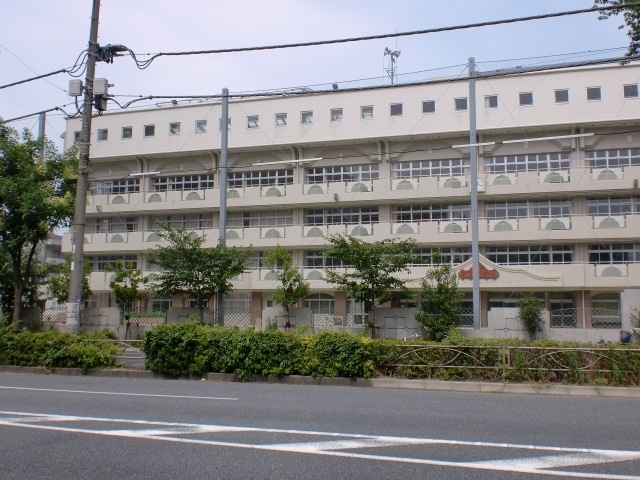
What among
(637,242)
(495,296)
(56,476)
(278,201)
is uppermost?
(278,201)

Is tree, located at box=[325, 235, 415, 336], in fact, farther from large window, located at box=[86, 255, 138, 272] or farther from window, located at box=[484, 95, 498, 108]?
large window, located at box=[86, 255, 138, 272]

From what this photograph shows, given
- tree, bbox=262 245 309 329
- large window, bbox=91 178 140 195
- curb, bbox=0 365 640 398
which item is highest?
large window, bbox=91 178 140 195

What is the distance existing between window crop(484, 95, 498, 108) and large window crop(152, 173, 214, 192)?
17659 mm

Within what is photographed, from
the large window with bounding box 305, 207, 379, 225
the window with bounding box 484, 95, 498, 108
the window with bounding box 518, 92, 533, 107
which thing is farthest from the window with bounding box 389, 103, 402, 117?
the window with bounding box 518, 92, 533, 107

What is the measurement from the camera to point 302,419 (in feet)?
28.8

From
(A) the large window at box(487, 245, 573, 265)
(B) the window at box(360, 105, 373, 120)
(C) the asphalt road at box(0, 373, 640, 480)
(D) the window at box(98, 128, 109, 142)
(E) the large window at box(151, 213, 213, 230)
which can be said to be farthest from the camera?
(D) the window at box(98, 128, 109, 142)

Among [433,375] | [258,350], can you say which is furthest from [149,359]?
[433,375]

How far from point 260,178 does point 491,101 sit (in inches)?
584

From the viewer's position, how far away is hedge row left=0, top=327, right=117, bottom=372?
15422 millimetres

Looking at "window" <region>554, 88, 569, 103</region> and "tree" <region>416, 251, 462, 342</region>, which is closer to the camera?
"tree" <region>416, 251, 462, 342</region>

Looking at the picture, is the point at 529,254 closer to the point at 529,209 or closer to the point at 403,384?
the point at 529,209

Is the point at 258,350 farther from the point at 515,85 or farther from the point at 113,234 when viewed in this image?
the point at 113,234

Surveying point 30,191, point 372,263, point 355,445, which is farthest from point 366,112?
point 355,445

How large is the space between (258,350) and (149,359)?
9.29 feet
